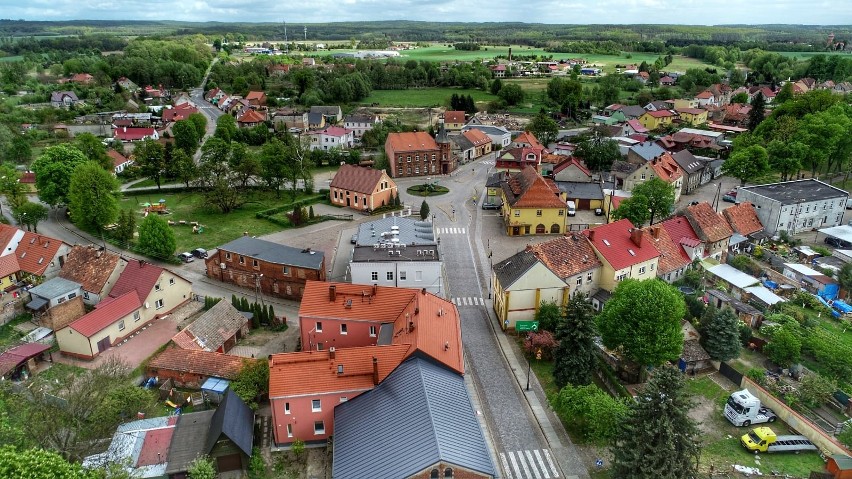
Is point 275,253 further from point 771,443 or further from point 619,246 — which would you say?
point 771,443

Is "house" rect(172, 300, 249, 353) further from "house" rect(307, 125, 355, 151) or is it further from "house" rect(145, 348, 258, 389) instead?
"house" rect(307, 125, 355, 151)

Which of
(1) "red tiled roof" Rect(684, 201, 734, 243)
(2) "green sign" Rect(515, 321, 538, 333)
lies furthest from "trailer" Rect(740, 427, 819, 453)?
(1) "red tiled roof" Rect(684, 201, 734, 243)

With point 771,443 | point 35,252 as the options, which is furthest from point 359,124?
point 771,443

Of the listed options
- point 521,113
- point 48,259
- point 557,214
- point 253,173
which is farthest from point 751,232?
point 521,113

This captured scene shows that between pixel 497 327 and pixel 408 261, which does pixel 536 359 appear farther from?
pixel 408 261

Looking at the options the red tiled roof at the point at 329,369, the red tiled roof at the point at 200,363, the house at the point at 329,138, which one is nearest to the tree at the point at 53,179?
the red tiled roof at the point at 200,363

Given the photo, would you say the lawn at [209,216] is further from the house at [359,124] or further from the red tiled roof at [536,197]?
the house at [359,124]
